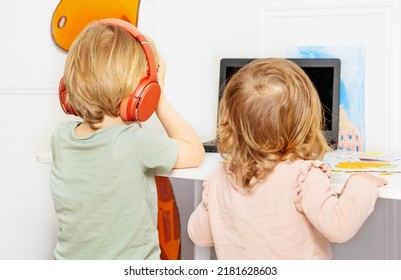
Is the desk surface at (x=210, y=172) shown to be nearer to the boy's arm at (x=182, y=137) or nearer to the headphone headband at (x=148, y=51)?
the boy's arm at (x=182, y=137)

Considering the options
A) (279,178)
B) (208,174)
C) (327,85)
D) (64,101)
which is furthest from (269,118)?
(327,85)

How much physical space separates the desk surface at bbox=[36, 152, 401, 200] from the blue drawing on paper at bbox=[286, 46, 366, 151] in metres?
0.42

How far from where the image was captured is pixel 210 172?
1297 millimetres

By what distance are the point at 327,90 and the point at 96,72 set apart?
0.73 metres

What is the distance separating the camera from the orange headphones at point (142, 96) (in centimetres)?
124

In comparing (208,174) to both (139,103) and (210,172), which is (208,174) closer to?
Result: (210,172)

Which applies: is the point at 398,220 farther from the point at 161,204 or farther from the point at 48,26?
the point at 48,26

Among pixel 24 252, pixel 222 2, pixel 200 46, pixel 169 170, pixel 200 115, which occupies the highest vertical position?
pixel 222 2

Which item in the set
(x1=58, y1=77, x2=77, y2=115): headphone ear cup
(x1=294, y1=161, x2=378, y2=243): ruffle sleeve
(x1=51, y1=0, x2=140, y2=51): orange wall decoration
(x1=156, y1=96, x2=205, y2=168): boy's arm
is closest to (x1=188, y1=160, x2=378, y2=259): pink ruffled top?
(x1=294, y1=161, x2=378, y2=243): ruffle sleeve

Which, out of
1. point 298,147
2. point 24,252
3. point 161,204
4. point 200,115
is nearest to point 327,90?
point 200,115

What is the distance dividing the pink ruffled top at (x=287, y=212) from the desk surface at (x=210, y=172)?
0.03m

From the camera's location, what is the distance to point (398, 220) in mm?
1798

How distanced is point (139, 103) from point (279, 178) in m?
0.34

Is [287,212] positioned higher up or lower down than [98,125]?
lower down
